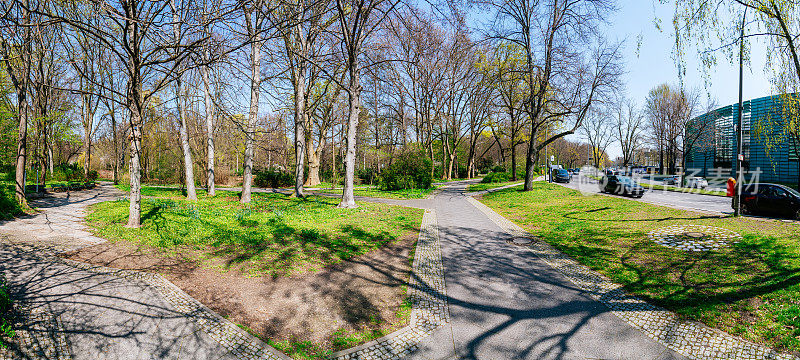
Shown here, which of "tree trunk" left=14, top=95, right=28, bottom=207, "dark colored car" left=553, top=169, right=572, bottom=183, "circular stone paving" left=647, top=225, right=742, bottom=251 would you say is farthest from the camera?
"dark colored car" left=553, top=169, right=572, bottom=183

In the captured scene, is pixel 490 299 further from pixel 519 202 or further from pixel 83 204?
pixel 83 204

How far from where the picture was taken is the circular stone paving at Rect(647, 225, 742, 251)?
23.7 ft

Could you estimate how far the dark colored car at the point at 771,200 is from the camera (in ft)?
35.4

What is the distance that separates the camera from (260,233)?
802 cm

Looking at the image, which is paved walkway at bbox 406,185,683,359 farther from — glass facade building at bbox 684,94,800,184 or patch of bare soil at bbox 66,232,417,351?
glass facade building at bbox 684,94,800,184

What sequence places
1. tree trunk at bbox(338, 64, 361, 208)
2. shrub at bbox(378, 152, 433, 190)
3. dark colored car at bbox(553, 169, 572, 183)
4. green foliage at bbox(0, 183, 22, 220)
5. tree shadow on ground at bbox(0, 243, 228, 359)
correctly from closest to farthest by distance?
tree shadow on ground at bbox(0, 243, 228, 359) → green foliage at bbox(0, 183, 22, 220) → tree trunk at bbox(338, 64, 361, 208) → shrub at bbox(378, 152, 433, 190) → dark colored car at bbox(553, 169, 572, 183)

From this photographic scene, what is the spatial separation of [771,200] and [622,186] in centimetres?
851

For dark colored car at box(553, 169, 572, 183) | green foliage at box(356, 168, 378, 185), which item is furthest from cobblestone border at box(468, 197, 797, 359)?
dark colored car at box(553, 169, 572, 183)

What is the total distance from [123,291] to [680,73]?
12.3 meters

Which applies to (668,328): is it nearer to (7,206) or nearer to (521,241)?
(521,241)

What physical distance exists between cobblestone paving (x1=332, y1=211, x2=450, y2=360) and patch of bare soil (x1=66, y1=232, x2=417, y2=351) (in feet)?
0.65

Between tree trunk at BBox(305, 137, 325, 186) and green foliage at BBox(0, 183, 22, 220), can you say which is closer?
green foliage at BBox(0, 183, 22, 220)

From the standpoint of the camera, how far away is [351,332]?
4113 millimetres

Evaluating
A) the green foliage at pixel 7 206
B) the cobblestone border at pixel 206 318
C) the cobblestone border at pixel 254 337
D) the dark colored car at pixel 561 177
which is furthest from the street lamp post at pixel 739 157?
the dark colored car at pixel 561 177
